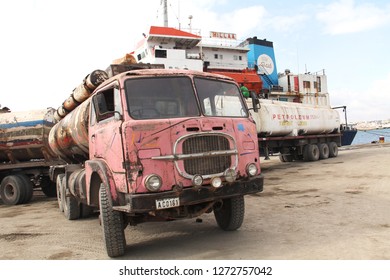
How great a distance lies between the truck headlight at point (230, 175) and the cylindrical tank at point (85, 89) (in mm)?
3411

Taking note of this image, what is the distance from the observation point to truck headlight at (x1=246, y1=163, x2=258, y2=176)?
515 centimetres

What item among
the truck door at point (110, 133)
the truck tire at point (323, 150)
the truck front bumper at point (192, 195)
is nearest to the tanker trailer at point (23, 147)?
the truck door at point (110, 133)

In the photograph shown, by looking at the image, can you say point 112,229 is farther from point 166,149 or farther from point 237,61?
point 237,61

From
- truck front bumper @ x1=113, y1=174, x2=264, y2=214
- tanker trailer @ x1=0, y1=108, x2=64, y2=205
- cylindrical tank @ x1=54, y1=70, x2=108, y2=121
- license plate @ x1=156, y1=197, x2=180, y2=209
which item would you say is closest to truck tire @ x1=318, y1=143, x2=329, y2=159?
tanker trailer @ x1=0, y1=108, x2=64, y2=205

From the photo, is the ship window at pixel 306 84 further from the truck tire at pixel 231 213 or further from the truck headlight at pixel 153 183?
the truck headlight at pixel 153 183

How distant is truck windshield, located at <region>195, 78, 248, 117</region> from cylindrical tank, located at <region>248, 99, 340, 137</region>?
9.93 metres

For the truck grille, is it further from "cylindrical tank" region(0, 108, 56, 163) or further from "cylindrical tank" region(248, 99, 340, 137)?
"cylindrical tank" region(248, 99, 340, 137)

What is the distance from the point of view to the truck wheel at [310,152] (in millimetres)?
19344

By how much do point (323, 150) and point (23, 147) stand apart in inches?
626

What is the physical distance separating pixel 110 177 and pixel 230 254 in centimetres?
196

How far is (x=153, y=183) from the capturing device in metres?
4.44

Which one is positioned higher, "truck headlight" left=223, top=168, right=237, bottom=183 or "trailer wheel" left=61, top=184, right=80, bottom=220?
"truck headlight" left=223, top=168, right=237, bottom=183

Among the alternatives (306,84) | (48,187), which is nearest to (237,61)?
(306,84)

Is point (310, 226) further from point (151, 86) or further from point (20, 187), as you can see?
point (20, 187)
